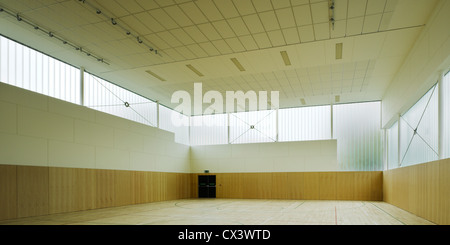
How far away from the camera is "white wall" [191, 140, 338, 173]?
21109mm

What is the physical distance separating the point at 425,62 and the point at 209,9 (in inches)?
263

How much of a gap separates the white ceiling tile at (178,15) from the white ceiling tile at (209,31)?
453 millimetres

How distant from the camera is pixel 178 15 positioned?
33.9ft

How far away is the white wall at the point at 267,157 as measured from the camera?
21.1 m

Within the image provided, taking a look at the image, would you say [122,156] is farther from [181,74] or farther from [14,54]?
[14,54]

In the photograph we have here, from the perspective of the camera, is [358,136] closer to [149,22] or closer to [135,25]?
[149,22]

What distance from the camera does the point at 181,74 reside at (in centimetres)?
1570

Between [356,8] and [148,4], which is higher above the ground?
[148,4]

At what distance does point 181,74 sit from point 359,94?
10210 millimetres

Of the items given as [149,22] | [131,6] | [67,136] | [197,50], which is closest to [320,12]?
[197,50]

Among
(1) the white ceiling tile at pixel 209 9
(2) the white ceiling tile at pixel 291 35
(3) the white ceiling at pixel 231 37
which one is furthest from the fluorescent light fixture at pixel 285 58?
(1) the white ceiling tile at pixel 209 9

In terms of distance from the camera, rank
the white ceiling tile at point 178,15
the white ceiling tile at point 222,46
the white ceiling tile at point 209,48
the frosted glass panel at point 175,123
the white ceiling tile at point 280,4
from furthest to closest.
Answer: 1. the frosted glass panel at point 175,123
2. the white ceiling tile at point 209,48
3. the white ceiling tile at point 222,46
4. the white ceiling tile at point 178,15
5. the white ceiling tile at point 280,4

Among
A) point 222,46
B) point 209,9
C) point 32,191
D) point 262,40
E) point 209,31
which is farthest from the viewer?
point 222,46

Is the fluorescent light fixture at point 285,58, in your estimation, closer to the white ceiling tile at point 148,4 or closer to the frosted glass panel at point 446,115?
the white ceiling tile at point 148,4
